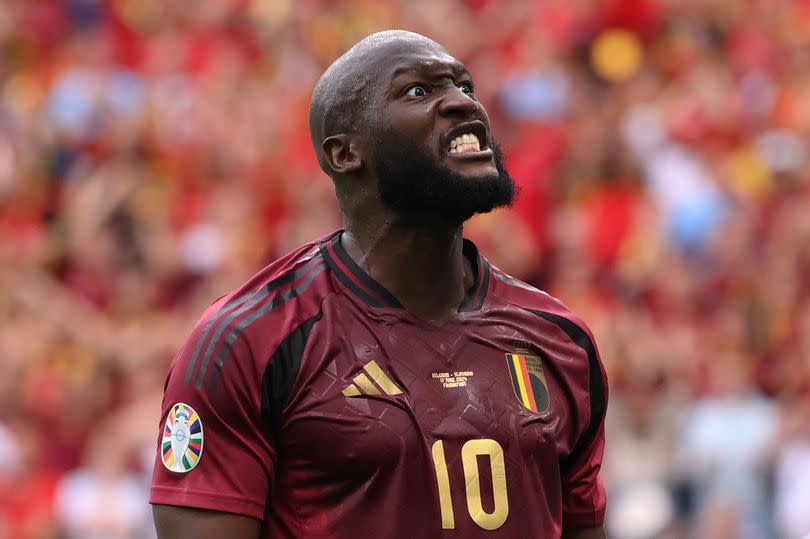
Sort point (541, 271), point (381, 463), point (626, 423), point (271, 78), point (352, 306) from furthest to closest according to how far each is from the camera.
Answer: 1. point (271, 78)
2. point (541, 271)
3. point (626, 423)
4. point (352, 306)
5. point (381, 463)

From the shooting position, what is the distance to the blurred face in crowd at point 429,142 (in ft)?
11.1

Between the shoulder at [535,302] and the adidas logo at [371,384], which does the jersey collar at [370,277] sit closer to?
the shoulder at [535,302]

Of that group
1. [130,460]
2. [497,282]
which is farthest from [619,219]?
[497,282]

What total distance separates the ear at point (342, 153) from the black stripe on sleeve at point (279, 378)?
0.43 m

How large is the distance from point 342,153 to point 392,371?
0.52 m

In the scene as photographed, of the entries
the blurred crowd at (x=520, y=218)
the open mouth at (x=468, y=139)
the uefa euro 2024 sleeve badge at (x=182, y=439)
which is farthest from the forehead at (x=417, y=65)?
the blurred crowd at (x=520, y=218)

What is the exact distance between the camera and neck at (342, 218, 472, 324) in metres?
3.52

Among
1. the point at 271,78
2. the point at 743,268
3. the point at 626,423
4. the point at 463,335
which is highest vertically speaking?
the point at 271,78

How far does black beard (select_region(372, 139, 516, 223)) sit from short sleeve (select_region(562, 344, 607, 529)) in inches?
19.6

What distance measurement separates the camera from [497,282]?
370cm

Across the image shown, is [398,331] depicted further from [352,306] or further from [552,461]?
[552,461]

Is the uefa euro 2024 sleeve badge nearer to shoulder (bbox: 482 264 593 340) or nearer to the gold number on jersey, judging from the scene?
the gold number on jersey

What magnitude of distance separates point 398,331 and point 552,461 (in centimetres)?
45

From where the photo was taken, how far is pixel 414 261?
3.53 metres
